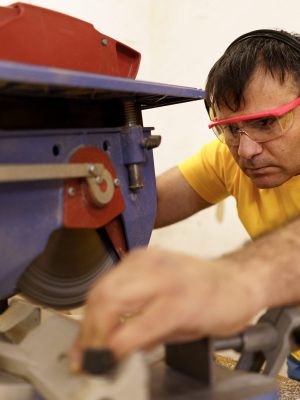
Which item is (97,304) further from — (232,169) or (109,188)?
(232,169)

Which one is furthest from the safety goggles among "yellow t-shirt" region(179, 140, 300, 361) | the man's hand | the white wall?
the white wall

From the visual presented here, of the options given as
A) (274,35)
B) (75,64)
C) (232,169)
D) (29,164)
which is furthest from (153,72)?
(29,164)

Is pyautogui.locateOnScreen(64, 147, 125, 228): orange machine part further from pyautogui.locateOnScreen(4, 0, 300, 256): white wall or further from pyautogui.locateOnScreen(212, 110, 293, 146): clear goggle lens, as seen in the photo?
pyautogui.locateOnScreen(4, 0, 300, 256): white wall

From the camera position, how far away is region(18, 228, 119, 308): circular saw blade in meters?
0.71

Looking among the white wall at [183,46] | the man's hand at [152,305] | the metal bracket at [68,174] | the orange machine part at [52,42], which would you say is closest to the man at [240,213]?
the man's hand at [152,305]

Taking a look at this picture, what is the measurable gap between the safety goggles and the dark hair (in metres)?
0.04

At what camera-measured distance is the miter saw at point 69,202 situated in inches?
22.5

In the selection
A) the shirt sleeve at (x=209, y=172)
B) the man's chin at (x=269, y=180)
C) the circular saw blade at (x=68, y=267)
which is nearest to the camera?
the circular saw blade at (x=68, y=267)

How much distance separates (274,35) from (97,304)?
85 cm

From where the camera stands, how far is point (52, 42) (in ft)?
2.33

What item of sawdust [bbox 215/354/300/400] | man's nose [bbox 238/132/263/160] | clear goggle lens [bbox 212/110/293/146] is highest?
clear goggle lens [bbox 212/110/293/146]

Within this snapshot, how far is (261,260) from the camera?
2.13 ft

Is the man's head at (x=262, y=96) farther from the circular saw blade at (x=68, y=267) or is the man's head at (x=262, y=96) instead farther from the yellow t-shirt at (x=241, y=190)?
the circular saw blade at (x=68, y=267)

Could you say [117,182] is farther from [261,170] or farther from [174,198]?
[174,198]
